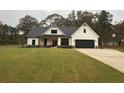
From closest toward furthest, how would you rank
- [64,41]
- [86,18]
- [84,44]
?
[84,44]
[64,41]
[86,18]

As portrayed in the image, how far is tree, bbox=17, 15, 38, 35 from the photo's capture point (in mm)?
54503

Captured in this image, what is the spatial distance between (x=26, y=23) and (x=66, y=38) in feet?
56.8

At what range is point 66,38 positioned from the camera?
40.7 meters

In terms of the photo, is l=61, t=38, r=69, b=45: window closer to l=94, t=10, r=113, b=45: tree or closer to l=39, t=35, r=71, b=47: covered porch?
l=39, t=35, r=71, b=47: covered porch

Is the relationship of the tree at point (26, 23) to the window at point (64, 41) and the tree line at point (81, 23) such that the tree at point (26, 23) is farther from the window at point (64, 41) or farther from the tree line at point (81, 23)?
the window at point (64, 41)

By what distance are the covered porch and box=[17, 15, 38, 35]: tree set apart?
1442 cm

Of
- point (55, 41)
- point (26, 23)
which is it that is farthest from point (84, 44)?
point (26, 23)

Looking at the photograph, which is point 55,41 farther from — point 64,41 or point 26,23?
point 26,23
